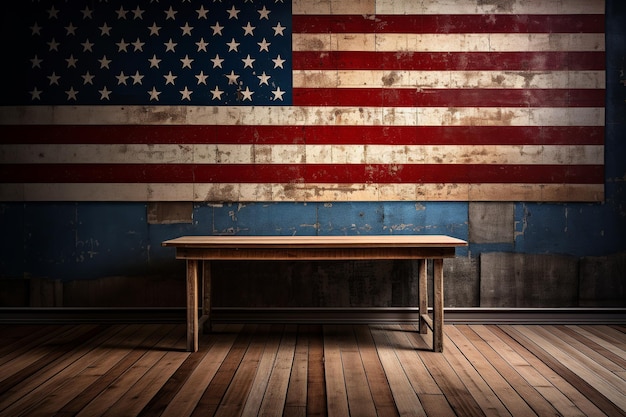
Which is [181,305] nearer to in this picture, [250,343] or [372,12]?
[250,343]

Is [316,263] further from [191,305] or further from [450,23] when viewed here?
[450,23]

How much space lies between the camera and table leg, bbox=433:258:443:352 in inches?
145

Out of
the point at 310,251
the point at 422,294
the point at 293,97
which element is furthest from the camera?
the point at 293,97

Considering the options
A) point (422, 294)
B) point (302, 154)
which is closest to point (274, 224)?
point (302, 154)

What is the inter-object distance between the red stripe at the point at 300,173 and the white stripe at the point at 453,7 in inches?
52.9

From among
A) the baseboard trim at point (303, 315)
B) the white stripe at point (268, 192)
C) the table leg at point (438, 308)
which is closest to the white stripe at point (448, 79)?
the white stripe at point (268, 192)

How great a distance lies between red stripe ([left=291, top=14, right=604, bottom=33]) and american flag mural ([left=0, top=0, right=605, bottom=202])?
12 millimetres

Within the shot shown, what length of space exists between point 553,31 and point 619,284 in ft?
7.52

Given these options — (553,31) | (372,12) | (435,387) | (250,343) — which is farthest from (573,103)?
(250,343)

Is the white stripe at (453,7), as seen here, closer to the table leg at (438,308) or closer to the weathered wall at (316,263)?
the weathered wall at (316,263)

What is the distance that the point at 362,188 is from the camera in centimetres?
455

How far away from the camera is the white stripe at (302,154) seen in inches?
178

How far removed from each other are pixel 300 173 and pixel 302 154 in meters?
0.17

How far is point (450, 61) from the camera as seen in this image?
4.55 m
